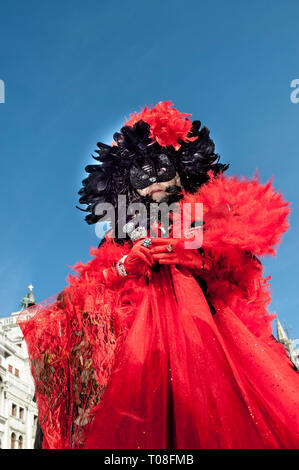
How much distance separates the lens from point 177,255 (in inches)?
105

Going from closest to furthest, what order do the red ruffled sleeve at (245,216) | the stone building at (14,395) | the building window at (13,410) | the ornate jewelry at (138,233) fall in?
the red ruffled sleeve at (245,216), the ornate jewelry at (138,233), the stone building at (14,395), the building window at (13,410)

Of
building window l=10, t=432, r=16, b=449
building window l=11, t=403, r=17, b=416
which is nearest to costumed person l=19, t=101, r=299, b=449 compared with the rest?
building window l=10, t=432, r=16, b=449

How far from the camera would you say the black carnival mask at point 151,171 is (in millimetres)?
3498

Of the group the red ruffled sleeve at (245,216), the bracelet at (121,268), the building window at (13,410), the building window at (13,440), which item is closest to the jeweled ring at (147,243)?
the bracelet at (121,268)

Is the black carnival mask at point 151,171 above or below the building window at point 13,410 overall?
below

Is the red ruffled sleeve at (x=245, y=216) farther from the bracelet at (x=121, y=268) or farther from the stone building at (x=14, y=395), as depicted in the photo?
the stone building at (x=14, y=395)

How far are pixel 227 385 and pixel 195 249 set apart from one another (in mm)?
979

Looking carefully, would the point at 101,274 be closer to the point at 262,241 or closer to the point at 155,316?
the point at 155,316

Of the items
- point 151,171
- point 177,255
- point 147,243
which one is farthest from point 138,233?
point 151,171

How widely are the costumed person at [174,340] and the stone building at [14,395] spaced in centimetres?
1898

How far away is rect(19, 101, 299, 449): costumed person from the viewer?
184cm

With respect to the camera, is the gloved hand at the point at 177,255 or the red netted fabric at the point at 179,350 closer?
the red netted fabric at the point at 179,350

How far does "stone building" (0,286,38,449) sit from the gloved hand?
19.1 metres

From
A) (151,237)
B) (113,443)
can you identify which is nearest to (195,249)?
(151,237)
